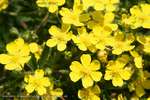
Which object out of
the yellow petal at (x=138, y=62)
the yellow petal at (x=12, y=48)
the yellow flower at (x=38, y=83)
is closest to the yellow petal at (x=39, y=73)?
the yellow flower at (x=38, y=83)

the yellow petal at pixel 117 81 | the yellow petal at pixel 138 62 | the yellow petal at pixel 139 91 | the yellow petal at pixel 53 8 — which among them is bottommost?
the yellow petal at pixel 139 91

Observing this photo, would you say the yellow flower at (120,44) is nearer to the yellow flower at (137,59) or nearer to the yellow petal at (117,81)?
the yellow flower at (137,59)

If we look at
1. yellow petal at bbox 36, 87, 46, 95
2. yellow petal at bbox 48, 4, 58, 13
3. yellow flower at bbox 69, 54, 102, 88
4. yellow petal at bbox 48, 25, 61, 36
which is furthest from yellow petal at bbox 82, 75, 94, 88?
yellow petal at bbox 48, 4, 58, 13

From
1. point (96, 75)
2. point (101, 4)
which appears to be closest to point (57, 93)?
point (96, 75)

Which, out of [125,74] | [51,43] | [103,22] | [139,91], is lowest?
[139,91]

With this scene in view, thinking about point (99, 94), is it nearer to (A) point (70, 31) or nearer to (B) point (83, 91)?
(B) point (83, 91)

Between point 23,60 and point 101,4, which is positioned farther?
point 101,4

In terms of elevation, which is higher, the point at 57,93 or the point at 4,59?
the point at 4,59

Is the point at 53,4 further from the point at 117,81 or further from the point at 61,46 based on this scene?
the point at 117,81
